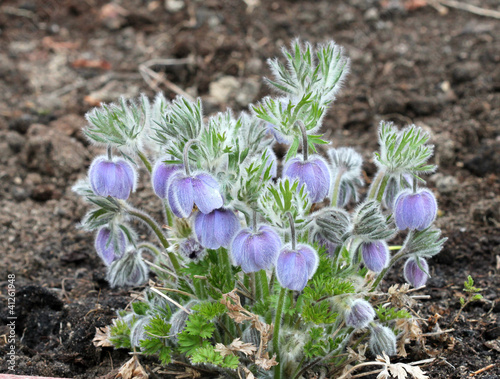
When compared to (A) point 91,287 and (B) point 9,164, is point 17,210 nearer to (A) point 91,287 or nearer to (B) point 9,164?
(B) point 9,164

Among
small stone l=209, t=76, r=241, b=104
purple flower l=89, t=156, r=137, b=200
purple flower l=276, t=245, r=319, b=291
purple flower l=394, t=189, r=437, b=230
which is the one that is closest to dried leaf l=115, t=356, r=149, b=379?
purple flower l=89, t=156, r=137, b=200

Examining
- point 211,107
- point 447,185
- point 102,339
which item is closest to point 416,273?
point 102,339

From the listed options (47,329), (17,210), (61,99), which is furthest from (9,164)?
(47,329)

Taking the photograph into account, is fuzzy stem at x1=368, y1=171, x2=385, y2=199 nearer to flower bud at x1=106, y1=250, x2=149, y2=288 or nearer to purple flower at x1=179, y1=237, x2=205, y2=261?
purple flower at x1=179, y1=237, x2=205, y2=261

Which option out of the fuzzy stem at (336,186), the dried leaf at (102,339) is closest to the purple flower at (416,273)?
the fuzzy stem at (336,186)

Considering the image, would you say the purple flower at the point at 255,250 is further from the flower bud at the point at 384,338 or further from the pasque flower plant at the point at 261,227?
the flower bud at the point at 384,338

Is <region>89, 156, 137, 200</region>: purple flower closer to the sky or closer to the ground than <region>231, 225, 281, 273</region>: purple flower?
closer to the sky
